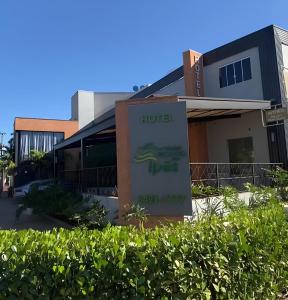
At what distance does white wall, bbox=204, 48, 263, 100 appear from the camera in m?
15.7

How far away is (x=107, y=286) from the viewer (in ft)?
10.9

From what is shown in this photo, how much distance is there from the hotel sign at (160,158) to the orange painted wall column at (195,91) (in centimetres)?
786

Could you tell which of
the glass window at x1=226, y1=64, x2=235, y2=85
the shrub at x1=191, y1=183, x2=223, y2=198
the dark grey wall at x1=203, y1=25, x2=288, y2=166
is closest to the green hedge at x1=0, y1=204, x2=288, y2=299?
the shrub at x1=191, y1=183, x2=223, y2=198

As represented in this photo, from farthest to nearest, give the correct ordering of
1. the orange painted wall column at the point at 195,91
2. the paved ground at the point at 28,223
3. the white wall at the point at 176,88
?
the white wall at the point at 176,88 < the orange painted wall column at the point at 195,91 < the paved ground at the point at 28,223

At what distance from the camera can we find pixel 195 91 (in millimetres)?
17875

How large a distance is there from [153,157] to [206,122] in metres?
9.12

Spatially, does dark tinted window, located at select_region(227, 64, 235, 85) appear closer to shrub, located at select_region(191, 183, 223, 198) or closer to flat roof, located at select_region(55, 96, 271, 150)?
flat roof, located at select_region(55, 96, 271, 150)

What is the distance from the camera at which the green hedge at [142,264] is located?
328 cm

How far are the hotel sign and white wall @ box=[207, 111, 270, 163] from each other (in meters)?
7.63

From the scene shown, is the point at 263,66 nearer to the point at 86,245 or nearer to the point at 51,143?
the point at 86,245

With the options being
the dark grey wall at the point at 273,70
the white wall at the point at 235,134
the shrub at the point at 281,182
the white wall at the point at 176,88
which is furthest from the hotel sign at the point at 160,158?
the white wall at the point at 176,88

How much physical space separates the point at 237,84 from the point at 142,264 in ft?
47.2

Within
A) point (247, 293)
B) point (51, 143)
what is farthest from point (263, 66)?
point (51, 143)

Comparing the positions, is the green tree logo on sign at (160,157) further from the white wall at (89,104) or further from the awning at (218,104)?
the white wall at (89,104)
